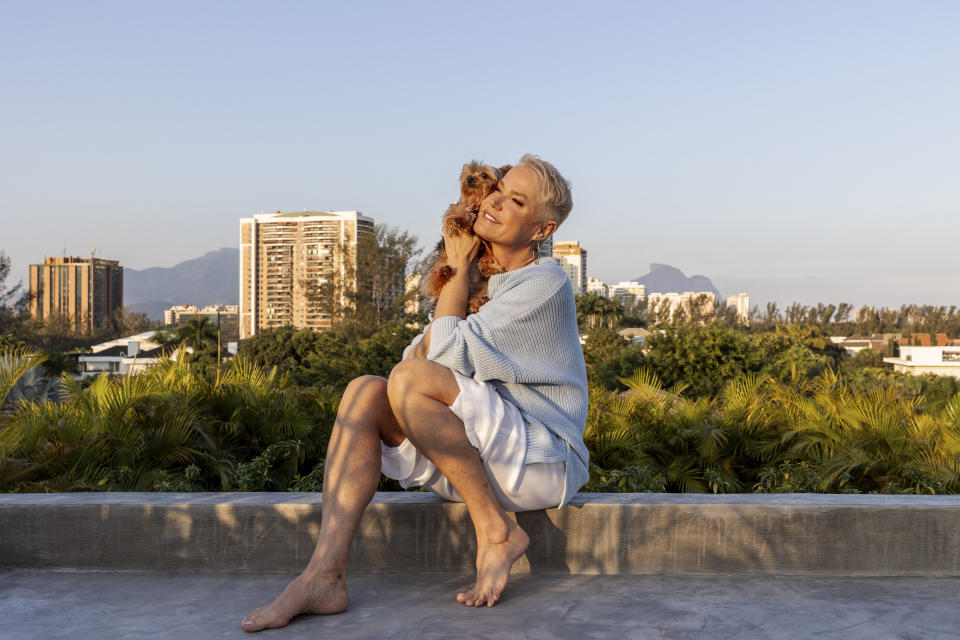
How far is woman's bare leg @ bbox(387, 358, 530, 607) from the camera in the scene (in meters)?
2.23

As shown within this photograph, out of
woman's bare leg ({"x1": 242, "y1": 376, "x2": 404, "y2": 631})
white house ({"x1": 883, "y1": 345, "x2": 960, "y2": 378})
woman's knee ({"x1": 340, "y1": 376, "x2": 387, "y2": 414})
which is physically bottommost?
white house ({"x1": 883, "y1": 345, "x2": 960, "y2": 378})

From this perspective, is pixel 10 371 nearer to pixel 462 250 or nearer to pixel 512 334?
pixel 462 250

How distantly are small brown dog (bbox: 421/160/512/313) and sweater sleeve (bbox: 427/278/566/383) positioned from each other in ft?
0.73

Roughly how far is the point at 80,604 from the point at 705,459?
12.2 ft

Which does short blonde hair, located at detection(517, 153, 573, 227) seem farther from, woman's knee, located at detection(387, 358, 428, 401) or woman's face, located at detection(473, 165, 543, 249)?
woman's knee, located at detection(387, 358, 428, 401)

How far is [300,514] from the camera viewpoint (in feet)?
8.63

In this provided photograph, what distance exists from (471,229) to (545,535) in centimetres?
100

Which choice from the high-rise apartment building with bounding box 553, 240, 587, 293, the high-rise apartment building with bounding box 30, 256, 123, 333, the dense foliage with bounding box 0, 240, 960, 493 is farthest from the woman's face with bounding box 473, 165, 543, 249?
the high-rise apartment building with bounding box 30, 256, 123, 333

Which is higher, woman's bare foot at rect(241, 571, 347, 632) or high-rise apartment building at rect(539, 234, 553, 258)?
high-rise apartment building at rect(539, 234, 553, 258)

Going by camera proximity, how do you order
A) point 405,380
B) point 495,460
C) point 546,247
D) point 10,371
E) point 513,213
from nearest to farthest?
point 405,380 → point 495,460 → point 513,213 → point 546,247 → point 10,371

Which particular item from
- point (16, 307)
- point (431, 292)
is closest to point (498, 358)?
point (431, 292)

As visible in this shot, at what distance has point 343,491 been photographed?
2.25 meters

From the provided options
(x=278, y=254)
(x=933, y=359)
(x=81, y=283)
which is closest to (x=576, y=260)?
(x=278, y=254)

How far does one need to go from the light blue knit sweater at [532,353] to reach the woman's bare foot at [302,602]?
2.06 ft
